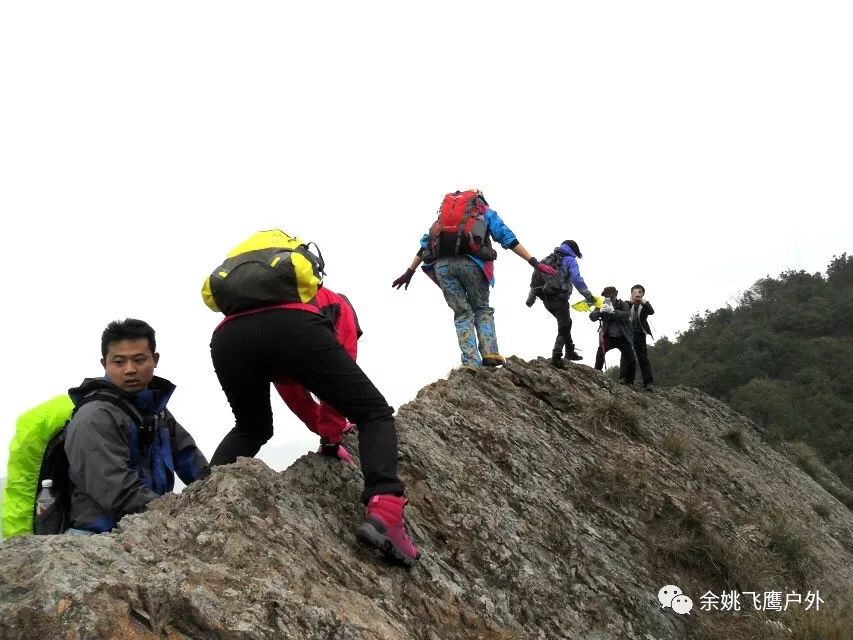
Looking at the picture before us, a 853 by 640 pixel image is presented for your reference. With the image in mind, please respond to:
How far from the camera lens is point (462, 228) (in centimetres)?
752

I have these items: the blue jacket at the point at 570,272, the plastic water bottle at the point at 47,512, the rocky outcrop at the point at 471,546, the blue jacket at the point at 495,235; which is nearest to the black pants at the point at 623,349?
the blue jacket at the point at 570,272

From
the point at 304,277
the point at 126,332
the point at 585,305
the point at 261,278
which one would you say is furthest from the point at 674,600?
the point at 585,305

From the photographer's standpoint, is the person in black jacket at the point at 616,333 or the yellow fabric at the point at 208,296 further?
the person in black jacket at the point at 616,333

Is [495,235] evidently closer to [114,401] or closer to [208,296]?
[208,296]

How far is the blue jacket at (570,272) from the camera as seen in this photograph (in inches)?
395

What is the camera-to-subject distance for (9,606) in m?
2.39

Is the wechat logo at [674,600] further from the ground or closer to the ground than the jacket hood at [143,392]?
closer to the ground

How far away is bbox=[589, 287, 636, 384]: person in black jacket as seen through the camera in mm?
12219

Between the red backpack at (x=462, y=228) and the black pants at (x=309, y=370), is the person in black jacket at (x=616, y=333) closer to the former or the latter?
the red backpack at (x=462, y=228)

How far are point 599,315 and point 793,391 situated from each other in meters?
35.2

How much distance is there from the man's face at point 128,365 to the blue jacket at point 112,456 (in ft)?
0.18

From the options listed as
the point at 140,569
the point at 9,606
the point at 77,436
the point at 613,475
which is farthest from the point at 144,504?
the point at 613,475

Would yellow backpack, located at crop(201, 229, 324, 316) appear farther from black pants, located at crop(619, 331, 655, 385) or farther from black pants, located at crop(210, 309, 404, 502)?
black pants, located at crop(619, 331, 655, 385)

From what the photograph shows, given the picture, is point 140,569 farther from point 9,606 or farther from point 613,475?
point 613,475
